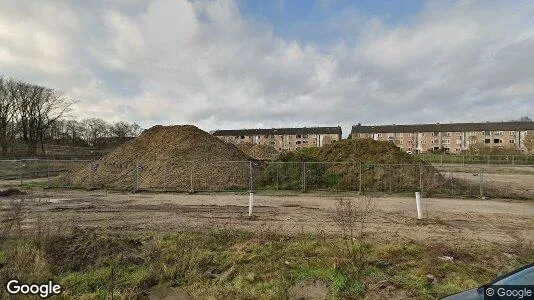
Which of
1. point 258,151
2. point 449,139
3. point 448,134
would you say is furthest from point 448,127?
point 258,151

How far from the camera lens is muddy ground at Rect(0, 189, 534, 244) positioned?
11000 millimetres

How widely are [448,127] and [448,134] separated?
284 cm

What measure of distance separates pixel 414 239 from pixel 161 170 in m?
20.3

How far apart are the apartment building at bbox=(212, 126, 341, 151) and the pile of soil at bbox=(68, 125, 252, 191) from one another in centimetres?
8536

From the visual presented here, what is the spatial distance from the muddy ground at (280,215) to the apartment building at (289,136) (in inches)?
3867

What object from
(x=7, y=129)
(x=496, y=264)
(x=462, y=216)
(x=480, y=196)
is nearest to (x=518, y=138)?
(x=480, y=196)

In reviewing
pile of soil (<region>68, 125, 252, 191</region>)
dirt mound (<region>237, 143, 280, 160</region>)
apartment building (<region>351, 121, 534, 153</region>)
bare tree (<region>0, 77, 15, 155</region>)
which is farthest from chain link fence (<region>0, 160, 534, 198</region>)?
apartment building (<region>351, 121, 534, 153</region>)

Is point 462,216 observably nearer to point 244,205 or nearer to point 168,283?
point 244,205

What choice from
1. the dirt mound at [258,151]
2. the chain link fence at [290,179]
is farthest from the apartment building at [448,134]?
the chain link fence at [290,179]

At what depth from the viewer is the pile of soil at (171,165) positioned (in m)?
24.5

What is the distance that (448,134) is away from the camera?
114m

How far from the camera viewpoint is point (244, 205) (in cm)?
1688

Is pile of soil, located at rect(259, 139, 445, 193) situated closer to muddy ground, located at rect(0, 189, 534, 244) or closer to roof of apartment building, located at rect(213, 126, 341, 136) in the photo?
muddy ground, located at rect(0, 189, 534, 244)

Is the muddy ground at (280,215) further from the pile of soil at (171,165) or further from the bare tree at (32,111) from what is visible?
the bare tree at (32,111)
